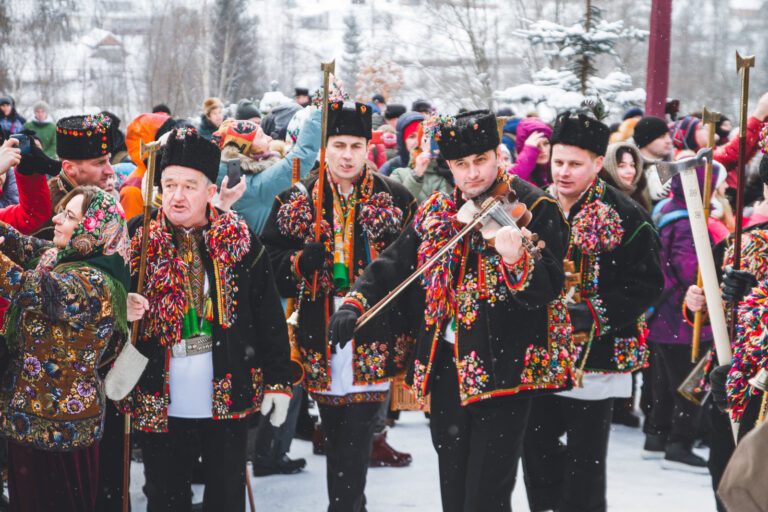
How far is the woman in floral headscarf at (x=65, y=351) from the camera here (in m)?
3.46

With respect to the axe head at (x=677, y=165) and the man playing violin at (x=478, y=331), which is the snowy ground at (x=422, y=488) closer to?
the man playing violin at (x=478, y=331)

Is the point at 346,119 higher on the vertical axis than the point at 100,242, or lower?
higher

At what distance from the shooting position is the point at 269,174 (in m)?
5.31

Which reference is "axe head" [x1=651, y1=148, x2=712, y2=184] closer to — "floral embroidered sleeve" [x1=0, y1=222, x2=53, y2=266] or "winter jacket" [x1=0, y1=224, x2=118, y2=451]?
"winter jacket" [x1=0, y1=224, x2=118, y2=451]

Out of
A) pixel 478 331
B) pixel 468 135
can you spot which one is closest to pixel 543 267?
pixel 478 331

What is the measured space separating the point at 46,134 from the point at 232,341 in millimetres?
9691

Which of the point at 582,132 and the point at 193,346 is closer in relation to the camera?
the point at 193,346

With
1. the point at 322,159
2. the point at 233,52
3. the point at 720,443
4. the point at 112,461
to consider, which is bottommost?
the point at 112,461

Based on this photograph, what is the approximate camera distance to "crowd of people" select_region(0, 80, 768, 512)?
3.51 meters

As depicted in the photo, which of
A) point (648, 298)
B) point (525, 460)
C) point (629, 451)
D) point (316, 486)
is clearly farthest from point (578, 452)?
point (629, 451)

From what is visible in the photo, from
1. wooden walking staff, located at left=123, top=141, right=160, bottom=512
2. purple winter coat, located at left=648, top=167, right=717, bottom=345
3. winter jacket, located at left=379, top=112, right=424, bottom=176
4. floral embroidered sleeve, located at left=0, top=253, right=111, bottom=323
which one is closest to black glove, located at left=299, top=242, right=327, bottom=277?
wooden walking staff, located at left=123, top=141, right=160, bottom=512

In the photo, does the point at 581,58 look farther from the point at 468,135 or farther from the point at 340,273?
the point at 468,135

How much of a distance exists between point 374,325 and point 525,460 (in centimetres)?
104

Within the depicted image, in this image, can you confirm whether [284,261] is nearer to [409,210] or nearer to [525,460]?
[409,210]
